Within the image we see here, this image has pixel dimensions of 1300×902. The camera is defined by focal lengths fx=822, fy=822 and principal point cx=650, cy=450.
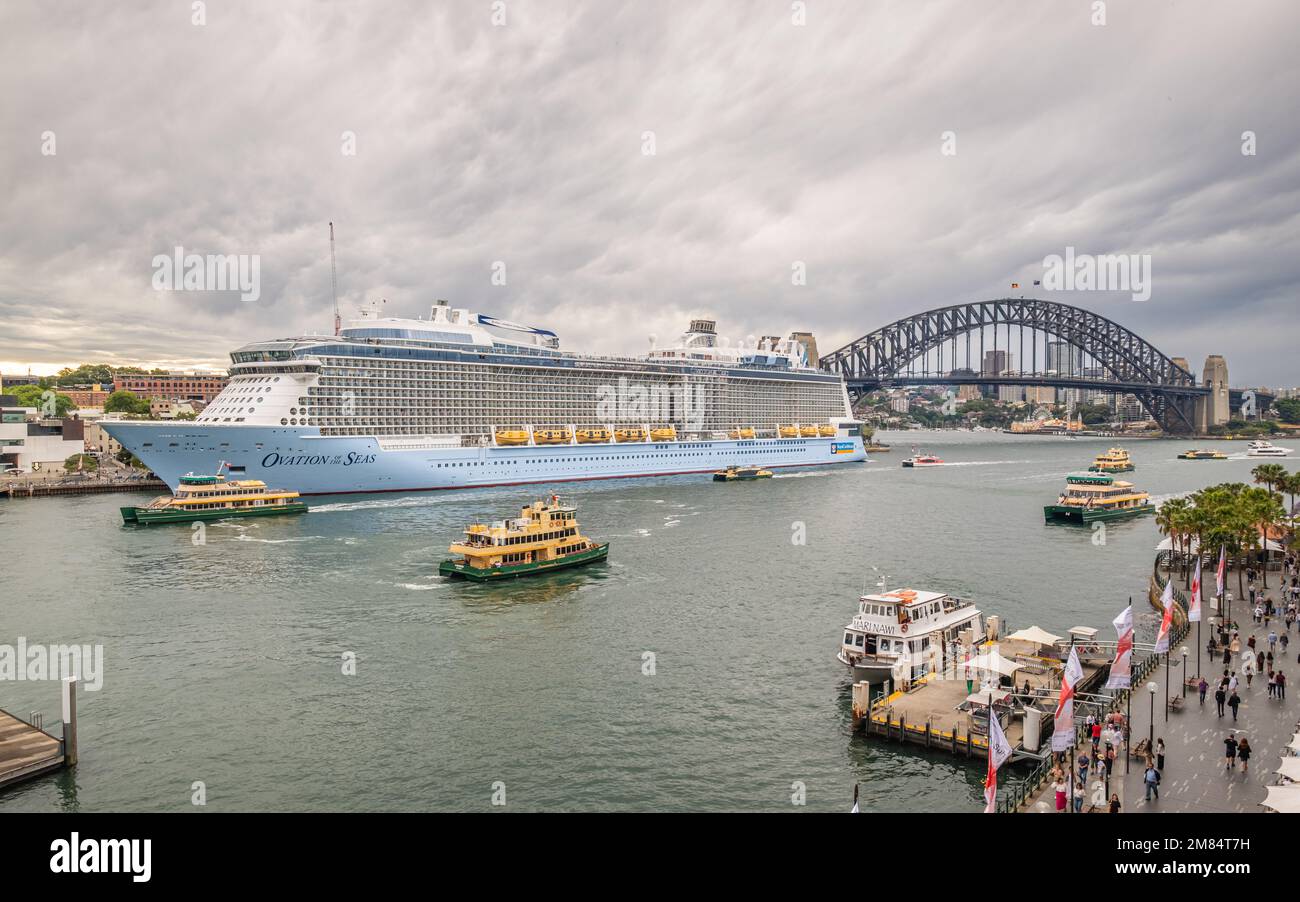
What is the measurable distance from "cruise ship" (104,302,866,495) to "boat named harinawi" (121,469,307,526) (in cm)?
346

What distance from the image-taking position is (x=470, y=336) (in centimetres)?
8081

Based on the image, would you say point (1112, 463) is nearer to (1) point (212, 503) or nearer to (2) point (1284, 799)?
(2) point (1284, 799)

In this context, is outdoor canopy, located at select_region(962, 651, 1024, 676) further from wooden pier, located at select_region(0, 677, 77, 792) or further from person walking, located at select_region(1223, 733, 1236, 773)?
wooden pier, located at select_region(0, 677, 77, 792)

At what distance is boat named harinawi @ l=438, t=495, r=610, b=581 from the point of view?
37.2 metres

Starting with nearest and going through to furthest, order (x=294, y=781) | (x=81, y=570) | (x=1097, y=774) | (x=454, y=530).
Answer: (x=1097, y=774), (x=294, y=781), (x=81, y=570), (x=454, y=530)

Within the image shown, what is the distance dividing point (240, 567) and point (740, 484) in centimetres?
5373

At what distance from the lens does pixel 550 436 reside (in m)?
81.5

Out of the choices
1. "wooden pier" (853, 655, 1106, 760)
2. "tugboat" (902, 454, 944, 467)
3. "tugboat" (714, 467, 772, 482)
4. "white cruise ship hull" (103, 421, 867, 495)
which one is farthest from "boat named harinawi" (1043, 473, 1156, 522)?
"tugboat" (902, 454, 944, 467)

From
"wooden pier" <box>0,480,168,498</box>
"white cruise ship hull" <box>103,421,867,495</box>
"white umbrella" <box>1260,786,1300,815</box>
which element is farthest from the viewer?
"wooden pier" <box>0,480,168,498</box>

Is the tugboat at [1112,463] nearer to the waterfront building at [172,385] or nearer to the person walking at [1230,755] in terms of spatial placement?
the person walking at [1230,755]

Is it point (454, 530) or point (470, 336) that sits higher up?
point (470, 336)

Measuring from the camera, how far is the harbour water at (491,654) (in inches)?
717
